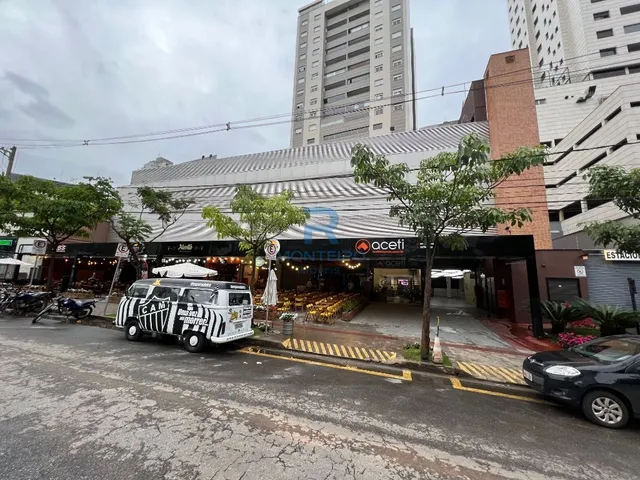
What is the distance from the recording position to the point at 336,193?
20.5m

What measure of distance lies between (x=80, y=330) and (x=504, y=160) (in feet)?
50.5

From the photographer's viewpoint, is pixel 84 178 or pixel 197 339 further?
pixel 84 178

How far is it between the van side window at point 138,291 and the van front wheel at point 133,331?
84cm

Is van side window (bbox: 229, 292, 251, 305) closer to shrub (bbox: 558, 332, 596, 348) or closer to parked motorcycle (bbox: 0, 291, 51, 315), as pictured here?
shrub (bbox: 558, 332, 596, 348)

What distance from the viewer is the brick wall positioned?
16.5 meters

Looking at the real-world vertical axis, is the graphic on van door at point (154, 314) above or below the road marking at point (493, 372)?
above

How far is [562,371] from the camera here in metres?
5.23

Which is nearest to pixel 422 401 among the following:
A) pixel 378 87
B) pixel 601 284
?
pixel 601 284

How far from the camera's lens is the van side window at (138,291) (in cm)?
935

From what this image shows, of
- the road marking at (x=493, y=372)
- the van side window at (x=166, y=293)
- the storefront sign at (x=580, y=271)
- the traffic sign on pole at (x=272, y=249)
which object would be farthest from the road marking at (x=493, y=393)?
the storefront sign at (x=580, y=271)

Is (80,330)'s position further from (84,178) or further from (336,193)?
(336,193)

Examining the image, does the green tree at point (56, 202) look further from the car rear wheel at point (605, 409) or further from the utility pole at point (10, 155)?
the car rear wheel at point (605, 409)

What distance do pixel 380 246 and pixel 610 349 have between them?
8.80 meters

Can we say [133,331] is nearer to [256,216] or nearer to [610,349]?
[256,216]
